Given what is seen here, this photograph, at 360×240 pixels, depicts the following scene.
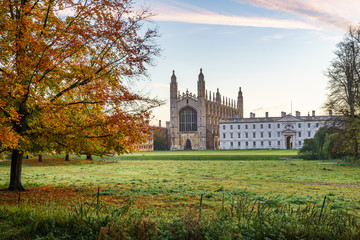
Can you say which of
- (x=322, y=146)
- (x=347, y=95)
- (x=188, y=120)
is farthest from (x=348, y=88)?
(x=188, y=120)

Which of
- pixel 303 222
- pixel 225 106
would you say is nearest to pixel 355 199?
pixel 303 222

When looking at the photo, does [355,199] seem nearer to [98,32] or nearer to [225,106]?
[98,32]

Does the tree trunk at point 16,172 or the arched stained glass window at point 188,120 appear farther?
the arched stained glass window at point 188,120

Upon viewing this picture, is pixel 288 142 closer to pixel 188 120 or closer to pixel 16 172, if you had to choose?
pixel 188 120

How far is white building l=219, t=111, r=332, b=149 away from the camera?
313 feet

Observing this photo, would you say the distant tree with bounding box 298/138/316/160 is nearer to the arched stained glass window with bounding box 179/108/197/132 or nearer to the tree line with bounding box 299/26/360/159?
the tree line with bounding box 299/26/360/159

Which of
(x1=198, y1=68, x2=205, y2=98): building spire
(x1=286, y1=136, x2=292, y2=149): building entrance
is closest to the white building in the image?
(x1=286, y1=136, x2=292, y2=149): building entrance

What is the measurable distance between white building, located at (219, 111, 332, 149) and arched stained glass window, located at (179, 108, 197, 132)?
9.15m

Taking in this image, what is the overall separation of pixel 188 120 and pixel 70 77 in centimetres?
9832

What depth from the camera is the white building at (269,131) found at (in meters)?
95.4

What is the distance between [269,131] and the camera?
325 feet

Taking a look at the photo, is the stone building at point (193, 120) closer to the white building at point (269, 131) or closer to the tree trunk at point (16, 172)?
the white building at point (269, 131)

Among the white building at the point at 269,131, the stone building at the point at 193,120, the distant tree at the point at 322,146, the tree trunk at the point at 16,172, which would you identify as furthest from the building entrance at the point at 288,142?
the tree trunk at the point at 16,172

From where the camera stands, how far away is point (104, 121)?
37.7ft
